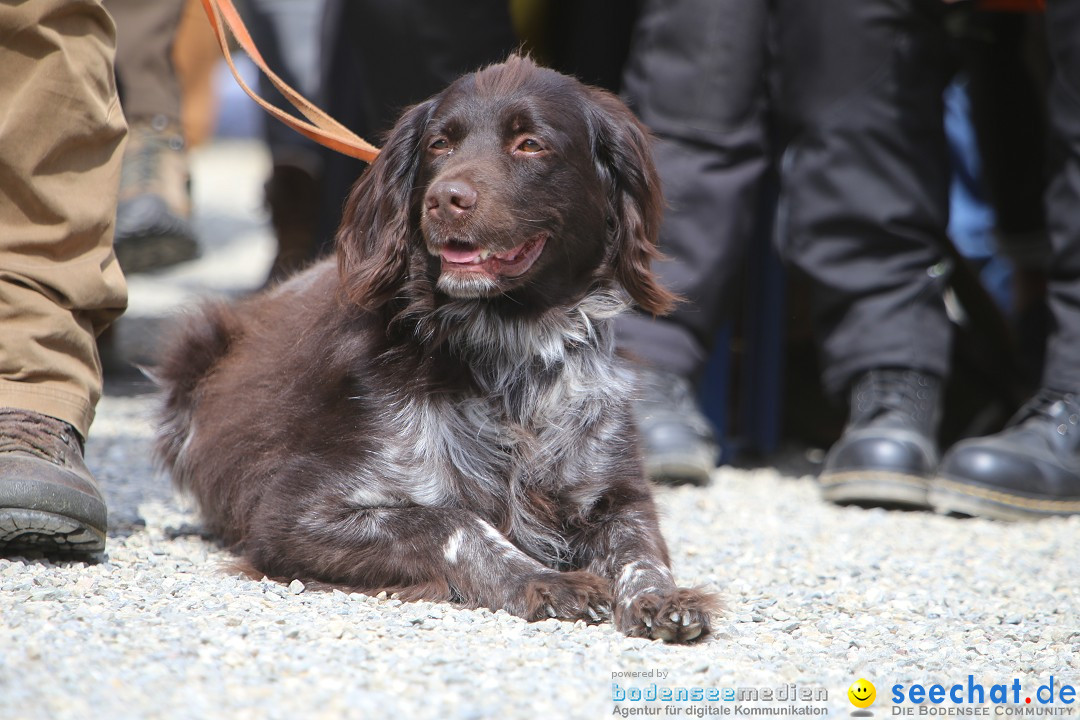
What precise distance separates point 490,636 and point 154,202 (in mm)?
3310

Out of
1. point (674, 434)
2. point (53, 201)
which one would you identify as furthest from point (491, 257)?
point (674, 434)

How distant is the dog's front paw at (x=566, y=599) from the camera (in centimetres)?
277

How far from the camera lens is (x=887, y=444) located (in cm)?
450

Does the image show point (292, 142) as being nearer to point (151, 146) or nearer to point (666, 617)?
point (151, 146)

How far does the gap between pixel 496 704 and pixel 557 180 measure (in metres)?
1.57

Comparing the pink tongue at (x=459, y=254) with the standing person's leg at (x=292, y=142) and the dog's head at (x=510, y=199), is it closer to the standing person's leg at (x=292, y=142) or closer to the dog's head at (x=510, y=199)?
the dog's head at (x=510, y=199)

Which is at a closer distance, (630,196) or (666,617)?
(666,617)

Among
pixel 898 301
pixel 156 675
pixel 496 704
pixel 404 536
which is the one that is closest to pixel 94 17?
pixel 404 536

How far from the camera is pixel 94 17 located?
316cm

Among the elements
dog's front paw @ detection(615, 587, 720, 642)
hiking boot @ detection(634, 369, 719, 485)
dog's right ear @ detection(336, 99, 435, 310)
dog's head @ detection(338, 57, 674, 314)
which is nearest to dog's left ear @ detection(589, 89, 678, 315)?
dog's head @ detection(338, 57, 674, 314)

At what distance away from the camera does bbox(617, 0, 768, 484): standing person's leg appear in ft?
15.5

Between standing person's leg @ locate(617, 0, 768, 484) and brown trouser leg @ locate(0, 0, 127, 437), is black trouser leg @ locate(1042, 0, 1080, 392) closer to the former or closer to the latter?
standing person's leg @ locate(617, 0, 768, 484)

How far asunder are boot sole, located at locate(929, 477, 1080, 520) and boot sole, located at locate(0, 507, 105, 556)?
9.53ft

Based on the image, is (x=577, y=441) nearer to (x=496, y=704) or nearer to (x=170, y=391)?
(x=496, y=704)
